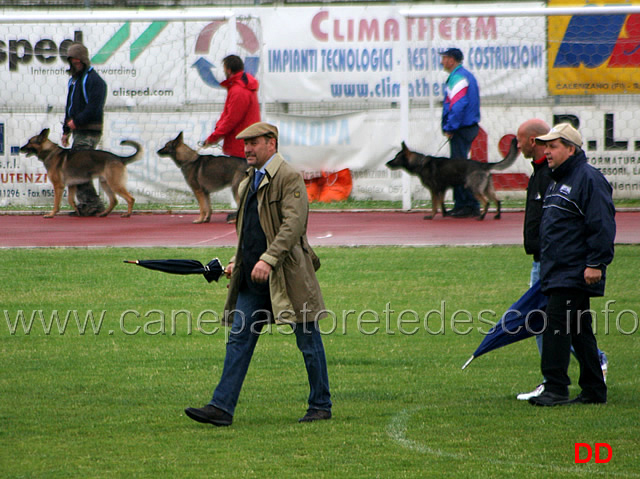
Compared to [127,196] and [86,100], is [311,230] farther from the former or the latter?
[86,100]

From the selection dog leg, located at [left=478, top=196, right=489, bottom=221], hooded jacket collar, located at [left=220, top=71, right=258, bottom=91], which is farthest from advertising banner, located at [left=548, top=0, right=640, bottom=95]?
hooded jacket collar, located at [left=220, top=71, right=258, bottom=91]

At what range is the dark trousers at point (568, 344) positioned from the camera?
6.67 metres

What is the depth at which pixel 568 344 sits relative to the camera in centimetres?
673

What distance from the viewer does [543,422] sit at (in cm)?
631

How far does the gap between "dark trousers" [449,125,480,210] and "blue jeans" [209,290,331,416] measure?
11021 mm

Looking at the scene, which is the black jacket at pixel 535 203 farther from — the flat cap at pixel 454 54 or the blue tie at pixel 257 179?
the flat cap at pixel 454 54

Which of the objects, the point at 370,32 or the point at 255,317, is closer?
the point at 255,317

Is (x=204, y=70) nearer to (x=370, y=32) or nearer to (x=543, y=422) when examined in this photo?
(x=370, y=32)

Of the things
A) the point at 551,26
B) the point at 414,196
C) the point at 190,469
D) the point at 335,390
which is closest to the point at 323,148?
the point at 414,196

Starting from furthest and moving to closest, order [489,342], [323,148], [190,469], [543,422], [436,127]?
1. [323,148]
2. [436,127]
3. [489,342]
4. [543,422]
5. [190,469]

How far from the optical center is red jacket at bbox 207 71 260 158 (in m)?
16.4

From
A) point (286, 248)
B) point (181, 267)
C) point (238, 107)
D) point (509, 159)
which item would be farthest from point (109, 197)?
point (286, 248)

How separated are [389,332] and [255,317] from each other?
3227mm

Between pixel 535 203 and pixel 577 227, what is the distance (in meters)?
0.50
